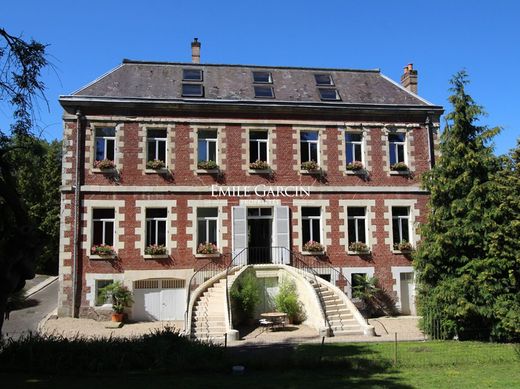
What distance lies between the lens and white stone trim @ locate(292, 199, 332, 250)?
66.2 ft

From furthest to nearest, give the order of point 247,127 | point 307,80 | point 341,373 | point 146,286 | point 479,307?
point 307,80 → point 247,127 → point 146,286 → point 479,307 → point 341,373

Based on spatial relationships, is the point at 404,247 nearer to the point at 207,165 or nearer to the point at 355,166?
the point at 355,166

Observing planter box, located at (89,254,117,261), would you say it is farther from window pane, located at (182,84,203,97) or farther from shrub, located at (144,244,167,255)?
window pane, located at (182,84,203,97)

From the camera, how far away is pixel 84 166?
63.8ft

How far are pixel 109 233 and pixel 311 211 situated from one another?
25.9ft

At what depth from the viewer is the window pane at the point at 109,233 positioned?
1934 centimetres

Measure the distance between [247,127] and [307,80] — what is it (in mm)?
4160

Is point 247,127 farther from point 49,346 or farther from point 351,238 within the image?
point 49,346

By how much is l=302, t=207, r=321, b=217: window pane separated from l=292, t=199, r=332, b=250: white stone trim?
25cm

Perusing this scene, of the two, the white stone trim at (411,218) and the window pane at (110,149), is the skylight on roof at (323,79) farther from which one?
the window pane at (110,149)

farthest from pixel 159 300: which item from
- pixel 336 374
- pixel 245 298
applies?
pixel 336 374

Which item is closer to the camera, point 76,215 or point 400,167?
point 76,215

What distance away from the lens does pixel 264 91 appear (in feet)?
70.7

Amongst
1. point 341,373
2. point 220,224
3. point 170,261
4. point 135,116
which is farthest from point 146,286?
point 341,373
